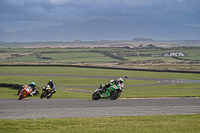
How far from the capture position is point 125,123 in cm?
1302

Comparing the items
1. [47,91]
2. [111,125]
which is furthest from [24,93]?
[111,125]

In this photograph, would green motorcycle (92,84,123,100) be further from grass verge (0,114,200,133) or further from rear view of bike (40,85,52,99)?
grass verge (0,114,200,133)

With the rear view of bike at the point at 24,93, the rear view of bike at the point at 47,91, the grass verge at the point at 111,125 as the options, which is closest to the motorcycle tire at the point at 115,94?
the rear view of bike at the point at 47,91

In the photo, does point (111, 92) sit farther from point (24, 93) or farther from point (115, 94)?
point (24, 93)

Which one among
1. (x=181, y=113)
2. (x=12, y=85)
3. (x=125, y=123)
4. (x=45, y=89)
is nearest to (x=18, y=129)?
(x=125, y=123)

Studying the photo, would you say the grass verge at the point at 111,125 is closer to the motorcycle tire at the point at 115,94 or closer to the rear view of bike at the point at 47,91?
the motorcycle tire at the point at 115,94

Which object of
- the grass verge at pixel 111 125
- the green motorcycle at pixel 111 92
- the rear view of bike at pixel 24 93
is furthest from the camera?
the rear view of bike at pixel 24 93

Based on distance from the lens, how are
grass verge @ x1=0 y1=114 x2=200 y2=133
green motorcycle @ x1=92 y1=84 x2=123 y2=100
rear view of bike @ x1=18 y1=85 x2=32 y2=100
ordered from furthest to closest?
rear view of bike @ x1=18 y1=85 x2=32 y2=100 → green motorcycle @ x1=92 y1=84 x2=123 y2=100 → grass verge @ x1=0 y1=114 x2=200 y2=133

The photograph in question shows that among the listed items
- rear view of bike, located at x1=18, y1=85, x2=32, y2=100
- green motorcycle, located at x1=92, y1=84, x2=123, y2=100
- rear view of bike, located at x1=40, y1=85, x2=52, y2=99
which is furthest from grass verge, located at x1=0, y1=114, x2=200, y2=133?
rear view of bike, located at x1=40, y1=85, x2=52, y2=99

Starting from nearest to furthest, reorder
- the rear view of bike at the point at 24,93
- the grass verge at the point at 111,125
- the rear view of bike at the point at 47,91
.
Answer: the grass verge at the point at 111,125 < the rear view of bike at the point at 24,93 < the rear view of bike at the point at 47,91

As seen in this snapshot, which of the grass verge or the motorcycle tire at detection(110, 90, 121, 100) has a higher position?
the motorcycle tire at detection(110, 90, 121, 100)

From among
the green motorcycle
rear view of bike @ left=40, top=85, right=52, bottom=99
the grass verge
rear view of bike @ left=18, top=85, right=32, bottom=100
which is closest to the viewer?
the grass verge

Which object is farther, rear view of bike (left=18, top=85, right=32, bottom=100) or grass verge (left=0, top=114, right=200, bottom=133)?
rear view of bike (left=18, top=85, right=32, bottom=100)

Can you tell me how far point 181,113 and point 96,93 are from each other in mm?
8734
